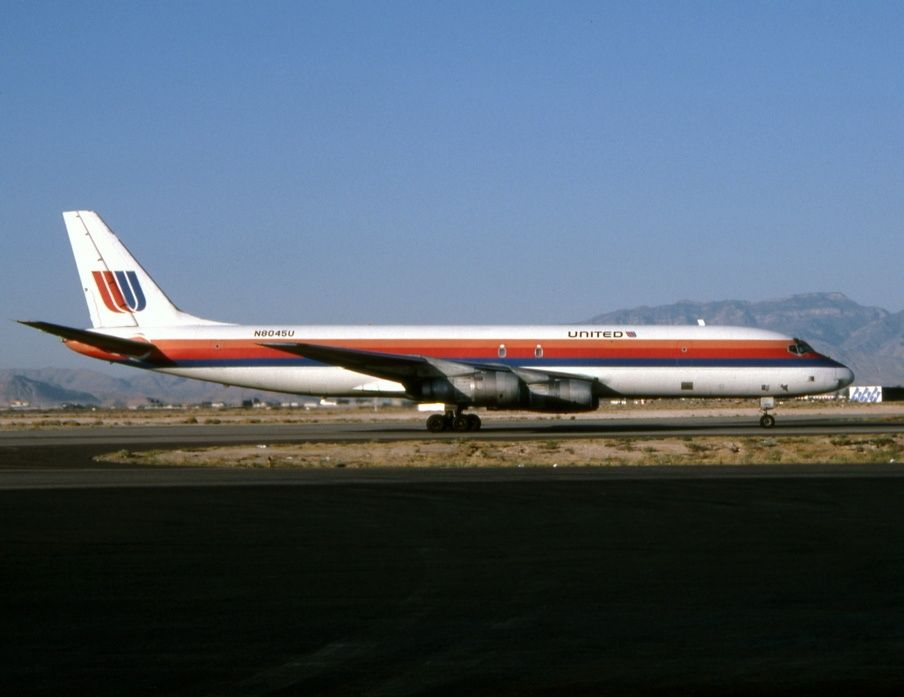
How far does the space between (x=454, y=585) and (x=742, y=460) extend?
59.8ft

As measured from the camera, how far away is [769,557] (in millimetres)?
11328

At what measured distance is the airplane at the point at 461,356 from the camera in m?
41.1

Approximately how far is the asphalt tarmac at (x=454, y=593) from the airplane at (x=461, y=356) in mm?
23154

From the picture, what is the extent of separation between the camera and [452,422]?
135ft

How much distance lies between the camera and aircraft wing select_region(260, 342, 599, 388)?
39094mm

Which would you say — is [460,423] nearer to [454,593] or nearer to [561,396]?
[561,396]

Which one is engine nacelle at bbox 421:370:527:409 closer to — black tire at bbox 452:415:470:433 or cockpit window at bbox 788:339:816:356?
black tire at bbox 452:415:470:433

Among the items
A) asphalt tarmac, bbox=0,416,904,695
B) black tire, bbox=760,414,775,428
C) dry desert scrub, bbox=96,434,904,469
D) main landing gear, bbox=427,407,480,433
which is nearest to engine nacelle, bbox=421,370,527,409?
main landing gear, bbox=427,407,480,433

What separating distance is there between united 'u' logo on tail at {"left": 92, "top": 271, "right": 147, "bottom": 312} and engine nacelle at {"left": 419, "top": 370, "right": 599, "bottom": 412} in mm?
11332

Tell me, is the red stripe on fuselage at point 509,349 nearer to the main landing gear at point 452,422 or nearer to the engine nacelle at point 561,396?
the main landing gear at point 452,422

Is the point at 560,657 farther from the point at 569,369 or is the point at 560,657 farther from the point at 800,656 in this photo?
the point at 569,369

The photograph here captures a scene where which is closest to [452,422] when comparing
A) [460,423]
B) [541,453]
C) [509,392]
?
[460,423]

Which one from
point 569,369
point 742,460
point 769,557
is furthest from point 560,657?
point 569,369

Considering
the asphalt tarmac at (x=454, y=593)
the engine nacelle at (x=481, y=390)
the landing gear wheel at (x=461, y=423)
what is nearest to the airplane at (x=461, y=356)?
the landing gear wheel at (x=461, y=423)
